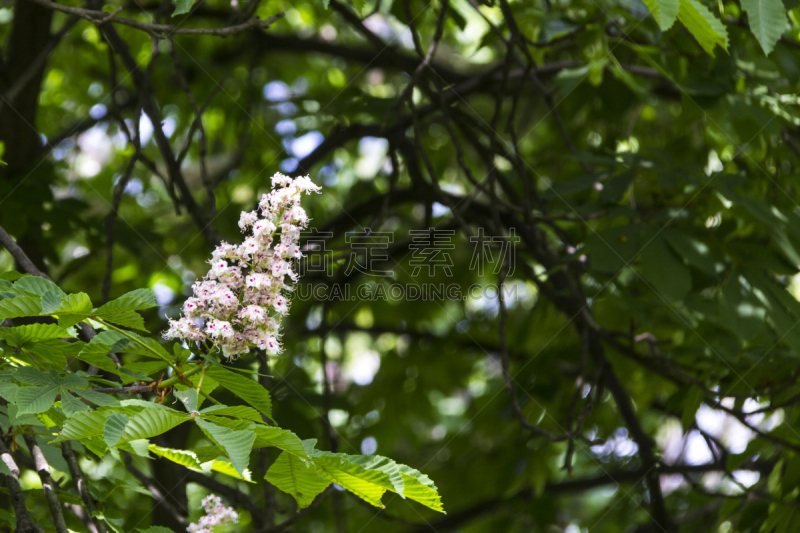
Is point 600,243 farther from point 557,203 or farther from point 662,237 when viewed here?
point 557,203

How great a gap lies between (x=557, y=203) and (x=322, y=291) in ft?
4.18

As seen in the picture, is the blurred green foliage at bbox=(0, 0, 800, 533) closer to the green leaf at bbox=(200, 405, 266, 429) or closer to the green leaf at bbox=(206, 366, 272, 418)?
the green leaf at bbox=(206, 366, 272, 418)

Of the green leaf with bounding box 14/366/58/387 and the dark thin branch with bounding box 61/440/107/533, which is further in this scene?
the dark thin branch with bounding box 61/440/107/533

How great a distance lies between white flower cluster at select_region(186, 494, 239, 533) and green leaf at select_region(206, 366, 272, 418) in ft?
1.12

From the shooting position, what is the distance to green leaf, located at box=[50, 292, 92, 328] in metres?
1.06

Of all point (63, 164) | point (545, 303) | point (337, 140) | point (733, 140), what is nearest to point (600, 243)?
point (733, 140)

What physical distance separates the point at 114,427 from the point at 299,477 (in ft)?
1.04

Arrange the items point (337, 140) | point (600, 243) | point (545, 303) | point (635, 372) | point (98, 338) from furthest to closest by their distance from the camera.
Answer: point (635, 372)
point (545, 303)
point (337, 140)
point (600, 243)
point (98, 338)

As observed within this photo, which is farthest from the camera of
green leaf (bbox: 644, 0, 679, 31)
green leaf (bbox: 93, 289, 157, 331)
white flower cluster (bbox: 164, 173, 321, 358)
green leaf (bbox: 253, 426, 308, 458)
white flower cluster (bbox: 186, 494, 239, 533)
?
green leaf (bbox: 644, 0, 679, 31)

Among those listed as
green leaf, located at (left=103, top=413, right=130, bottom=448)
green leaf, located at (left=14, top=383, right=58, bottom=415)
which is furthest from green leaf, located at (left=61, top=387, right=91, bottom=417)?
green leaf, located at (left=103, top=413, right=130, bottom=448)

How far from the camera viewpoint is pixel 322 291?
3234 millimetres

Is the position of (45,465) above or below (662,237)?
below

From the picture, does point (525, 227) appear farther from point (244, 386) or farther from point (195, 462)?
point (195, 462)

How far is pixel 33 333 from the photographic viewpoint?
1109 millimetres
